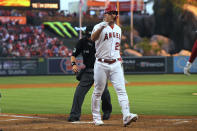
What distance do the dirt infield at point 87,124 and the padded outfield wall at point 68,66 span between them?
2317 cm

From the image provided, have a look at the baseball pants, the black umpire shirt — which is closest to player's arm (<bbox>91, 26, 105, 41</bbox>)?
the baseball pants

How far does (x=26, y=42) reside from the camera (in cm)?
4078

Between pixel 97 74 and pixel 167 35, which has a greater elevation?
pixel 97 74

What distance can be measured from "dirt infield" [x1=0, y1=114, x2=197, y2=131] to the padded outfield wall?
23167mm

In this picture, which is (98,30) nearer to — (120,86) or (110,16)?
(110,16)

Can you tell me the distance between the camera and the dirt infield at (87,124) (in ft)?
26.0

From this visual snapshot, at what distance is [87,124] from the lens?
8.73 meters

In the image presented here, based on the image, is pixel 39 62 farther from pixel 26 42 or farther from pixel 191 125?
pixel 191 125

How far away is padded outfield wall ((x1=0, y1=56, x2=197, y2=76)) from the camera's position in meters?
33.2

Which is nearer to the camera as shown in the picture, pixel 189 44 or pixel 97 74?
pixel 97 74

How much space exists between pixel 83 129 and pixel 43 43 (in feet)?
111

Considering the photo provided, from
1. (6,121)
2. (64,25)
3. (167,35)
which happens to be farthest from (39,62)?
(167,35)

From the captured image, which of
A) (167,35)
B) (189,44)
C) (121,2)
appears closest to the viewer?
(189,44)

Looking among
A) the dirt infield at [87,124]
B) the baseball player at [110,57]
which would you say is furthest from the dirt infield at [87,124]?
the baseball player at [110,57]
